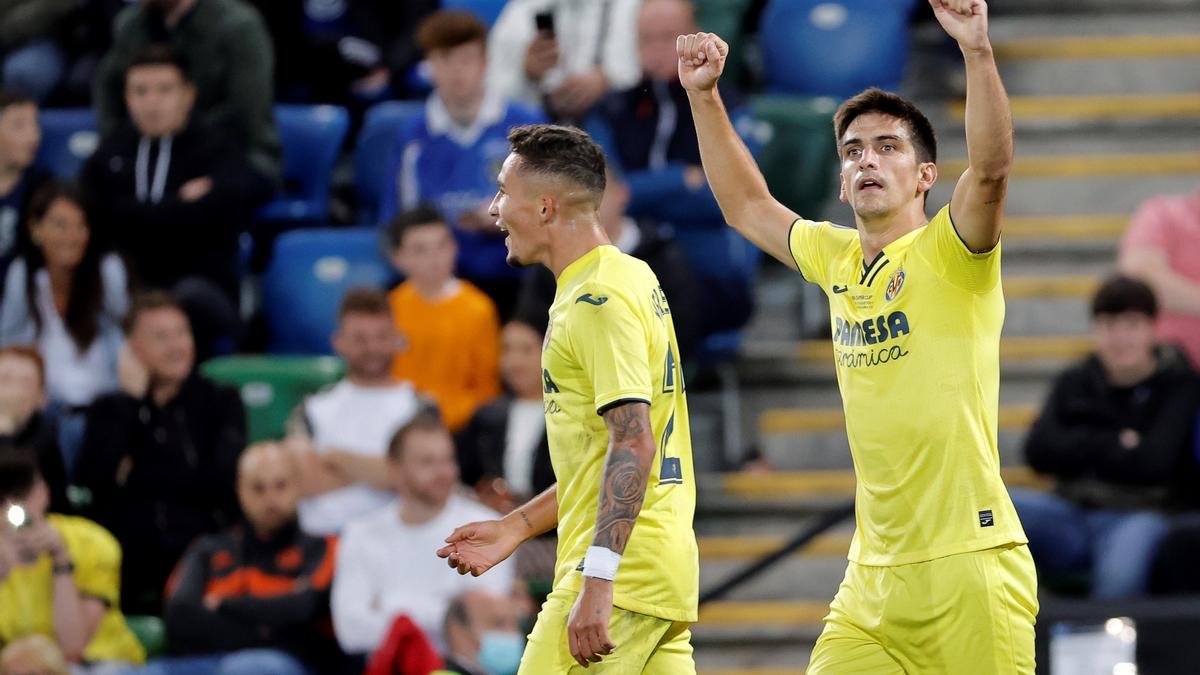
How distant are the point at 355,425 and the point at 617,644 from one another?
4.10 metres

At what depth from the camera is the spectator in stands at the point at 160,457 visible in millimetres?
9055

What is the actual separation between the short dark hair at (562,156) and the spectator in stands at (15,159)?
5.42m

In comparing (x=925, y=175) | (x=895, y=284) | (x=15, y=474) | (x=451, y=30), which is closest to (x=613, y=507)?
(x=895, y=284)

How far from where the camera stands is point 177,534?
902 cm

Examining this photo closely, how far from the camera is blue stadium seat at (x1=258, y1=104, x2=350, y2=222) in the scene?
10703 millimetres

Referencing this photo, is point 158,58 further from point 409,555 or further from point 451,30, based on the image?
point 409,555

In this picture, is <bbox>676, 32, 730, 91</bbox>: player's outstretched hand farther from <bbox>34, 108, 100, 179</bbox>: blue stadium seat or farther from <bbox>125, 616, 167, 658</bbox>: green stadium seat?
<bbox>34, 108, 100, 179</bbox>: blue stadium seat

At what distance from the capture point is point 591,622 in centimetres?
477

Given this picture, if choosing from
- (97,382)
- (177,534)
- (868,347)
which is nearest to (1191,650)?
(868,347)

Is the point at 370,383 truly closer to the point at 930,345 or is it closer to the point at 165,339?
the point at 165,339

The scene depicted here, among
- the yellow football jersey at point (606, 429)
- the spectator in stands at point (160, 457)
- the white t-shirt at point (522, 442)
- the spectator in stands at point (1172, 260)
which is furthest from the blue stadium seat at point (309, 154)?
the yellow football jersey at point (606, 429)

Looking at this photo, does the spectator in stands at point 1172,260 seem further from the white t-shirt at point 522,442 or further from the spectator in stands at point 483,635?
the spectator in stands at point 483,635

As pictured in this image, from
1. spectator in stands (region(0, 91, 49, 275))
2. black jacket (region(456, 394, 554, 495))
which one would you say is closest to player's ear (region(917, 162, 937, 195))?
black jacket (region(456, 394, 554, 495))

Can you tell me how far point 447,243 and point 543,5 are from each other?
5.67 ft
